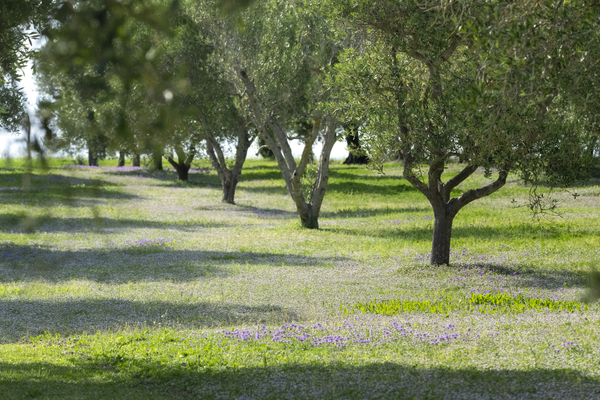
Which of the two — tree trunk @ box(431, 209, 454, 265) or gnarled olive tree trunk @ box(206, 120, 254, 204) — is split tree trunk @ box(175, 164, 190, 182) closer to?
gnarled olive tree trunk @ box(206, 120, 254, 204)

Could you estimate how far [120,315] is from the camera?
1270 cm

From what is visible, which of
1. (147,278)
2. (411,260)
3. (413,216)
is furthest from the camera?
(413,216)

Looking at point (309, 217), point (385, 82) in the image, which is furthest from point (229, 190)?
point (385, 82)

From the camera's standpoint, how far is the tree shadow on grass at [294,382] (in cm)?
Result: 754

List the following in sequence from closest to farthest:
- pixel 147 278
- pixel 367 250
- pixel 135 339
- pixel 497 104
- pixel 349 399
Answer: pixel 349 399 < pixel 497 104 < pixel 135 339 < pixel 147 278 < pixel 367 250

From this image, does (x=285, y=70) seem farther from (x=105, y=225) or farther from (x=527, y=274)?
(x=527, y=274)

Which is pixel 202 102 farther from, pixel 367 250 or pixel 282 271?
pixel 282 271

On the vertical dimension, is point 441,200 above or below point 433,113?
below

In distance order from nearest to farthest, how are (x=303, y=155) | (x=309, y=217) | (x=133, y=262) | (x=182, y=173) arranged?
(x=133, y=262) < (x=303, y=155) < (x=309, y=217) < (x=182, y=173)

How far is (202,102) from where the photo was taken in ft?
110

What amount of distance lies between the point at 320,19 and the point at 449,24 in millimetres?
11849

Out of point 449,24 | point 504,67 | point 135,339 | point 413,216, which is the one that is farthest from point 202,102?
point 504,67

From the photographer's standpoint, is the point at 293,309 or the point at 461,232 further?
the point at 461,232

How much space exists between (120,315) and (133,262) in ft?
22.8
